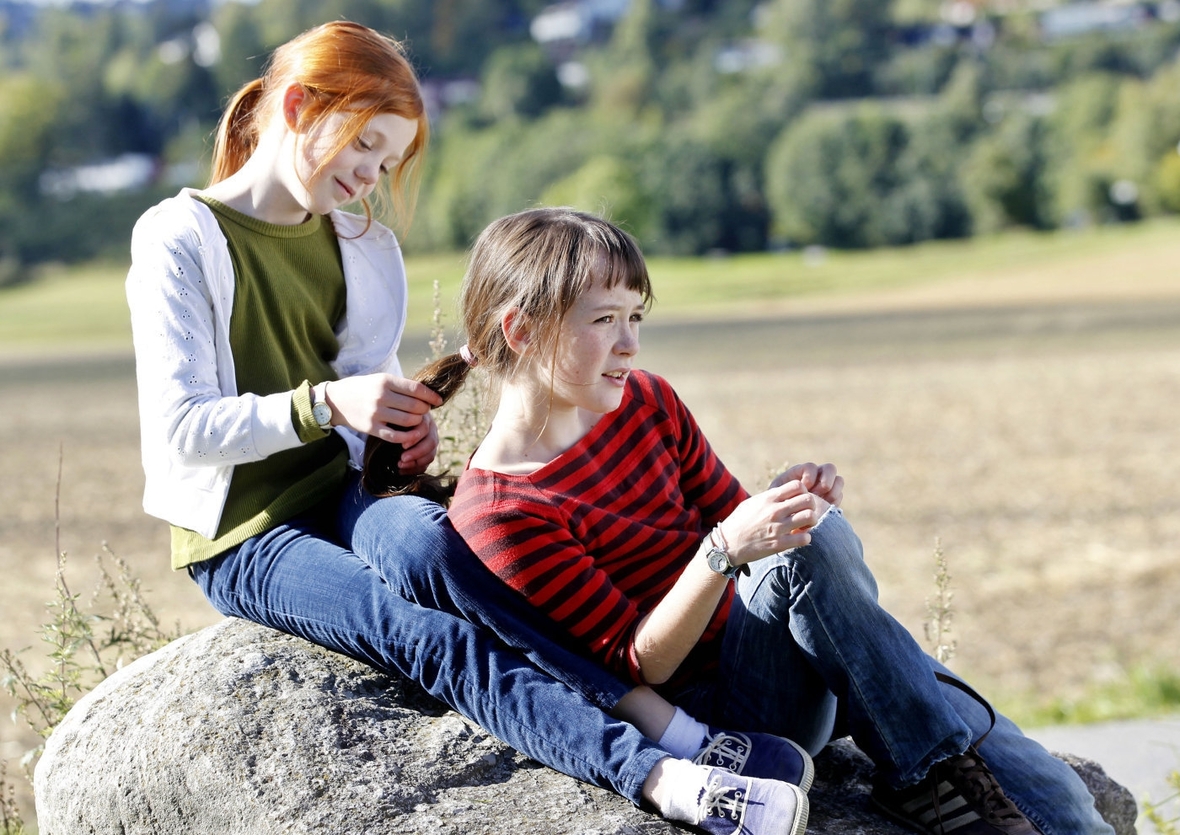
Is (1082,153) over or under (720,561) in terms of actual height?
under

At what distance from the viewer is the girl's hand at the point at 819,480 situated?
247 centimetres

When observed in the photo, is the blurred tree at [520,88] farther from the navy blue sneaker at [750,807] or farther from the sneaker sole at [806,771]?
the navy blue sneaker at [750,807]

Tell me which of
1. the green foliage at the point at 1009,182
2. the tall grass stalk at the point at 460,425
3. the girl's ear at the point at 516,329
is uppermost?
the girl's ear at the point at 516,329

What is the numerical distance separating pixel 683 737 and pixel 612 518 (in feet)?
1.45

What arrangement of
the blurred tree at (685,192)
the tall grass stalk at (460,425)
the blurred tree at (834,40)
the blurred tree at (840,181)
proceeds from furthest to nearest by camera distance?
the blurred tree at (834,40)
the blurred tree at (685,192)
the blurred tree at (840,181)
the tall grass stalk at (460,425)

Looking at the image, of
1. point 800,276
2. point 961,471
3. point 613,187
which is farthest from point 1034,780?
point 613,187

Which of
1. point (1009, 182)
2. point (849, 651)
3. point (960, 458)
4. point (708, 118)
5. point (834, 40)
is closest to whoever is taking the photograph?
point (849, 651)

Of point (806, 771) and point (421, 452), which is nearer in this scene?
point (806, 771)

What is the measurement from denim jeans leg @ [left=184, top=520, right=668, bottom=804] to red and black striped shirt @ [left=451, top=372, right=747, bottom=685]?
137mm

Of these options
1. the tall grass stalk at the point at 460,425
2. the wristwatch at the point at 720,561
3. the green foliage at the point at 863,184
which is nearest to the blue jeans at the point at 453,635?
the wristwatch at the point at 720,561

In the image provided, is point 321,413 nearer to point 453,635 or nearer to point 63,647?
point 453,635

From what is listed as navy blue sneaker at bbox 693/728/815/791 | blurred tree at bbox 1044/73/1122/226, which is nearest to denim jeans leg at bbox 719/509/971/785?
navy blue sneaker at bbox 693/728/815/791

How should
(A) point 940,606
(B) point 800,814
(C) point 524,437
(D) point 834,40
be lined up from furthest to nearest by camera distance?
1. (D) point 834,40
2. (A) point 940,606
3. (C) point 524,437
4. (B) point 800,814

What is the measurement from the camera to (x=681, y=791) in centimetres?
219
